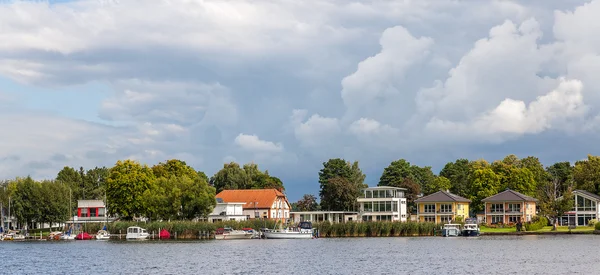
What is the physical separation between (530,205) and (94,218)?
7776 centimetres

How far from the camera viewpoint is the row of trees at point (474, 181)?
140000mm

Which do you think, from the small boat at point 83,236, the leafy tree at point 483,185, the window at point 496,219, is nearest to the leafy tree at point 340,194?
the leafy tree at point 483,185

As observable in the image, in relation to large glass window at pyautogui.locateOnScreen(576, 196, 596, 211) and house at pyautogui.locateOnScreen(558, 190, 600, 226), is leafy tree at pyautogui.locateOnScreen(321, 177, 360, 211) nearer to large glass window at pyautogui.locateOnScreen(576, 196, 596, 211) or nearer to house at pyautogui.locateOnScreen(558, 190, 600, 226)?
house at pyautogui.locateOnScreen(558, 190, 600, 226)

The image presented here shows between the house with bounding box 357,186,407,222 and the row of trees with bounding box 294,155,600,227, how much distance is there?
16.1 ft

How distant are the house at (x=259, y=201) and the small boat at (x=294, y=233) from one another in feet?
64.4

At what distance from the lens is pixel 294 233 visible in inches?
4525

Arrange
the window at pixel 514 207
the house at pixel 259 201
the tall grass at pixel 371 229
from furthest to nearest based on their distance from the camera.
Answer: the house at pixel 259 201 → the window at pixel 514 207 → the tall grass at pixel 371 229

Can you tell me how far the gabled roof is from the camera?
13800cm

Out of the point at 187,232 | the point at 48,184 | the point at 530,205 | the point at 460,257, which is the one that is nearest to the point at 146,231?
the point at 187,232

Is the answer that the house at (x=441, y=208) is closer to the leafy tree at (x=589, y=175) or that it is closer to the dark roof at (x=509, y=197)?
the dark roof at (x=509, y=197)

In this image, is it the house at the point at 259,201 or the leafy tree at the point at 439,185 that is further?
the leafy tree at the point at 439,185

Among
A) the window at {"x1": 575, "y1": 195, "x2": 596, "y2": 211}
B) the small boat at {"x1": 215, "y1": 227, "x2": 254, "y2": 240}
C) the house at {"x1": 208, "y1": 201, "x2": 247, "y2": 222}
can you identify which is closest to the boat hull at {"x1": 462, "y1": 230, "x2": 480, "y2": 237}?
the window at {"x1": 575, "y1": 195, "x2": 596, "y2": 211}

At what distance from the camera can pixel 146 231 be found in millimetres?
112375

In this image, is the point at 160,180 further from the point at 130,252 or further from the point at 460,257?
the point at 460,257
